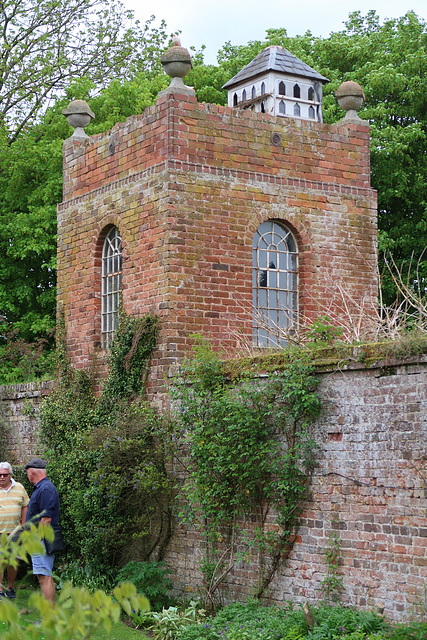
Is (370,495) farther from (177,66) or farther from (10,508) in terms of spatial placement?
(177,66)

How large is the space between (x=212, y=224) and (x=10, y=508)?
4691mm

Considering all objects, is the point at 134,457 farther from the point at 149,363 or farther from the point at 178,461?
the point at 149,363

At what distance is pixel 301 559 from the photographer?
9.38 meters

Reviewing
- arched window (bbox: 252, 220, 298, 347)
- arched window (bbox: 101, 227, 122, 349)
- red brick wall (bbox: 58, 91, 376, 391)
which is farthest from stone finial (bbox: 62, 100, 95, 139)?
arched window (bbox: 252, 220, 298, 347)

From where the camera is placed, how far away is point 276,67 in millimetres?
14547

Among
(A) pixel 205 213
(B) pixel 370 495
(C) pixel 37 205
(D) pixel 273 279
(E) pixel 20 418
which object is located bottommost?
(B) pixel 370 495

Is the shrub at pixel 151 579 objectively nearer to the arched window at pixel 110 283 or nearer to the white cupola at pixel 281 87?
the arched window at pixel 110 283

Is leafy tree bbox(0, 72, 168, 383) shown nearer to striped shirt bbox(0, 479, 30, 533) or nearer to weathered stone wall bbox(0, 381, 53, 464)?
weathered stone wall bbox(0, 381, 53, 464)

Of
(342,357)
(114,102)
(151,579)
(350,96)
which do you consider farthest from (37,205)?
(342,357)

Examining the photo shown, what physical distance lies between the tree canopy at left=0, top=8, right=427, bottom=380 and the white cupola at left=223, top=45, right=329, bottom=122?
6.69 metres

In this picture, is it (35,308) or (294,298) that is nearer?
(294,298)

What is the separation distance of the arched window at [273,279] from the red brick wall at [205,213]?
0.17 m

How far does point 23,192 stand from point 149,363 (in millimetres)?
13269

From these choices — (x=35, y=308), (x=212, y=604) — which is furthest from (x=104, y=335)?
(x=35, y=308)
